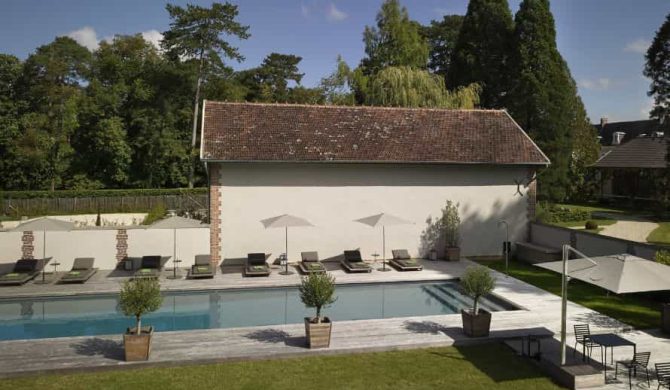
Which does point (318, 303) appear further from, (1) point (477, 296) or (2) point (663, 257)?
(2) point (663, 257)

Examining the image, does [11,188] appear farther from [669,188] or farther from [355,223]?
[669,188]

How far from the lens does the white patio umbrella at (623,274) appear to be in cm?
1048

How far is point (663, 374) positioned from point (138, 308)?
10.2m

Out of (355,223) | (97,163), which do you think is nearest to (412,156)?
(355,223)

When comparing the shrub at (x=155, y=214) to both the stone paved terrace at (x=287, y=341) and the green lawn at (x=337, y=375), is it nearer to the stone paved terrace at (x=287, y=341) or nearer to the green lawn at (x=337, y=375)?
the stone paved terrace at (x=287, y=341)

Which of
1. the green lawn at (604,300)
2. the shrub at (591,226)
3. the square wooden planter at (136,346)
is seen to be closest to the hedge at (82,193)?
the shrub at (591,226)

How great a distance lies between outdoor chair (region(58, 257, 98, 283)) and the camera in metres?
17.8

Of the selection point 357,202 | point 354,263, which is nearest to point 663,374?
point 354,263

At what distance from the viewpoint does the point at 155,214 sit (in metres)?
36.8

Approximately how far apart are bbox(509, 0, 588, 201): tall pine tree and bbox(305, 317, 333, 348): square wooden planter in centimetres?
2667

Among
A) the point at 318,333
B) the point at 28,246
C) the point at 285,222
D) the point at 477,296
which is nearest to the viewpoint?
the point at 318,333

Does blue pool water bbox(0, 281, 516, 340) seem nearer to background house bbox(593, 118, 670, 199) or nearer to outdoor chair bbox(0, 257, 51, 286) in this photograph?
outdoor chair bbox(0, 257, 51, 286)

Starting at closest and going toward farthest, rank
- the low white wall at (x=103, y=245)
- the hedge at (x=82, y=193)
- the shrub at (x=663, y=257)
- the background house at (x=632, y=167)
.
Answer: the shrub at (x=663, y=257) < the low white wall at (x=103, y=245) < the hedge at (x=82, y=193) < the background house at (x=632, y=167)

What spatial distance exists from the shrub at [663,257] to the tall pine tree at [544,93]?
62.1ft
